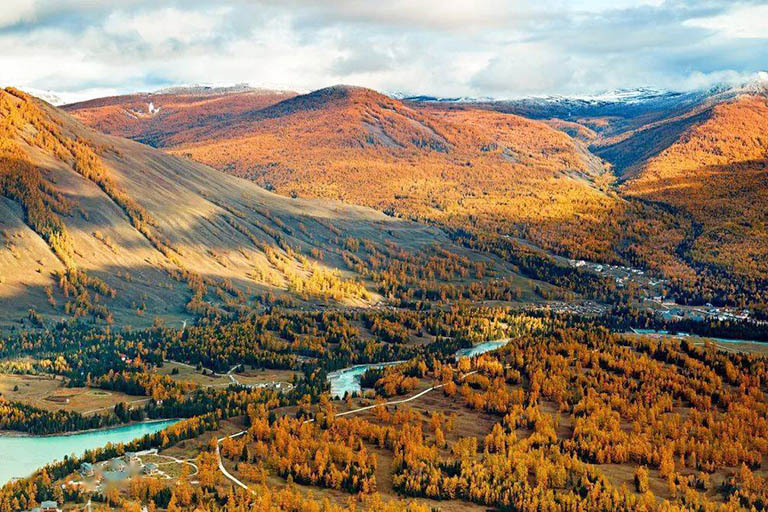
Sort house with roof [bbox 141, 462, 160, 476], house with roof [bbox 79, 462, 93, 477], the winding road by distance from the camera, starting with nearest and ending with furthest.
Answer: the winding road, house with roof [bbox 141, 462, 160, 476], house with roof [bbox 79, 462, 93, 477]

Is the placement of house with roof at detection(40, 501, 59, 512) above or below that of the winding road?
above

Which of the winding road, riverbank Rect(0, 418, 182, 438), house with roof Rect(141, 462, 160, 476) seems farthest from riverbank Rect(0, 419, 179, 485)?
the winding road

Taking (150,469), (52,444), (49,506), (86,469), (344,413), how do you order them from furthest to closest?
(344,413) → (52,444) → (86,469) → (150,469) → (49,506)

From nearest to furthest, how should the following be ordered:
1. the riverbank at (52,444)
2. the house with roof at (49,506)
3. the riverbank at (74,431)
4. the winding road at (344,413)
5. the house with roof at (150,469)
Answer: the house with roof at (49,506)
the winding road at (344,413)
the house with roof at (150,469)
the riverbank at (52,444)
the riverbank at (74,431)

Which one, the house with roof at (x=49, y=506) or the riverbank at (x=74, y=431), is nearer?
the house with roof at (x=49, y=506)

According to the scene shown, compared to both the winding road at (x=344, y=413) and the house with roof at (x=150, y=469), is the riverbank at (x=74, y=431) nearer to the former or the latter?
the winding road at (x=344, y=413)

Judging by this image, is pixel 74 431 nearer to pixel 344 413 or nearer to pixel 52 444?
pixel 52 444

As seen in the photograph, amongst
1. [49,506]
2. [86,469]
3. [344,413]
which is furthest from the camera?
[344,413]

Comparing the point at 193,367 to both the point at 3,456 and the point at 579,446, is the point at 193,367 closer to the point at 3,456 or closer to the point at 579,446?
the point at 3,456

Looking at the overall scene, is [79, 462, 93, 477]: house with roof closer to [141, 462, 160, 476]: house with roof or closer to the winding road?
[141, 462, 160, 476]: house with roof

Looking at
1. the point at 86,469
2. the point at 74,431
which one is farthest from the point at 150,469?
the point at 74,431

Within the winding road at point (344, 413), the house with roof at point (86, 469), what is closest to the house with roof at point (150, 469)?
the house with roof at point (86, 469)

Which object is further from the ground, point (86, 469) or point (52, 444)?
point (86, 469)
